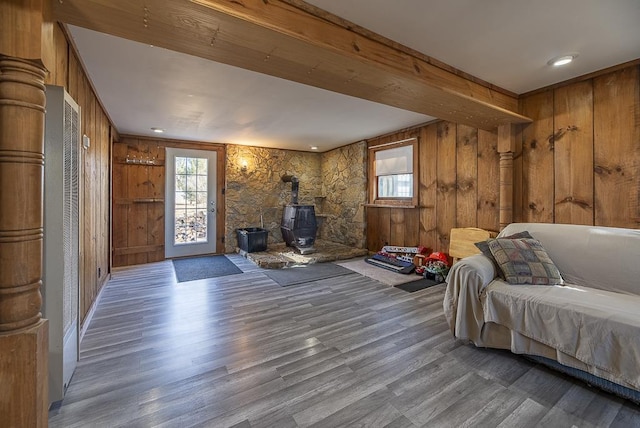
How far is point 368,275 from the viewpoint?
391 cm

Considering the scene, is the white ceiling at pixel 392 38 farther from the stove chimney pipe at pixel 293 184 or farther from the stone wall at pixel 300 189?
the stove chimney pipe at pixel 293 184

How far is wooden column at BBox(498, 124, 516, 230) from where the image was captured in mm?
3111

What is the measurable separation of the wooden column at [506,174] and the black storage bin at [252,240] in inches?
158

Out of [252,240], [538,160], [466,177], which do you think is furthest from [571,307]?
[252,240]

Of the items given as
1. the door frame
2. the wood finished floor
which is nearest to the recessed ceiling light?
the wood finished floor

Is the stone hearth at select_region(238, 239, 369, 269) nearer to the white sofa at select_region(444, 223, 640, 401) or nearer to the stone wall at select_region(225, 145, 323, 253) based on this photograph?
the stone wall at select_region(225, 145, 323, 253)

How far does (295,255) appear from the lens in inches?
197

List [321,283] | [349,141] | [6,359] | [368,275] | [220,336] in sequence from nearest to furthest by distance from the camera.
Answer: [6,359], [220,336], [321,283], [368,275], [349,141]

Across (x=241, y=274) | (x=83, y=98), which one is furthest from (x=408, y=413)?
(x=83, y=98)

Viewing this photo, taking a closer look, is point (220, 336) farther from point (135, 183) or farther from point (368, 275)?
point (135, 183)

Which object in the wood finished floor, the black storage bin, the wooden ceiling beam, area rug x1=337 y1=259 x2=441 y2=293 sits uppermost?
the wooden ceiling beam

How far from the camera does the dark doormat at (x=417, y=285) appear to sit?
3340 mm

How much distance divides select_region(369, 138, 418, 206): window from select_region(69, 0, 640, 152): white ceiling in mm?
698

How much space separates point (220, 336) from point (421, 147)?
3837 mm
